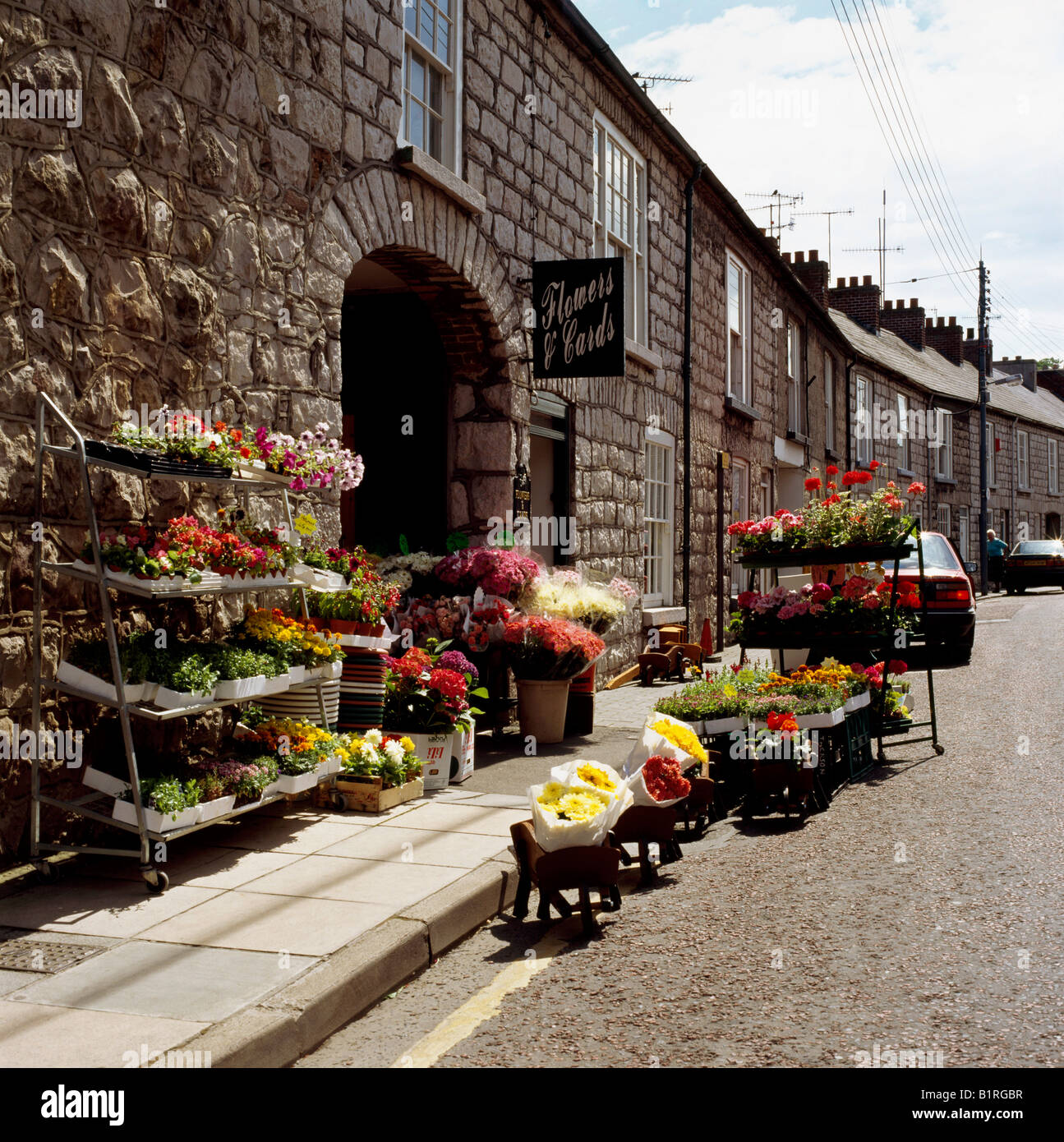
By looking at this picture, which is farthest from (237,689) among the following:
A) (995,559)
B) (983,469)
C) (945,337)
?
(945,337)

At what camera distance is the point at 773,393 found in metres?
20.3

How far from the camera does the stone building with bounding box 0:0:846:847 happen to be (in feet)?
Result: 16.9

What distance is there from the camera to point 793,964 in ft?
13.4

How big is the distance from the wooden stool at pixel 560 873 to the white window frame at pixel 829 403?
70.5ft

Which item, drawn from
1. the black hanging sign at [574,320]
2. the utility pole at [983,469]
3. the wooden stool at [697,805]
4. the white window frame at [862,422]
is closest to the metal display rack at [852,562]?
the wooden stool at [697,805]

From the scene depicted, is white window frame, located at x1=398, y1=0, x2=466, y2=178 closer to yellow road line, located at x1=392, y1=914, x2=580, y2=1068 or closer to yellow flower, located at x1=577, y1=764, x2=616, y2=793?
yellow flower, located at x1=577, y1=764, x2=616, y2=793

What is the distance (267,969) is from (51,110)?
3773mm

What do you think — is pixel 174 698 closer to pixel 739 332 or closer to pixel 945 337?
pixel 739 332

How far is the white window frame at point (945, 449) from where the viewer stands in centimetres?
3669

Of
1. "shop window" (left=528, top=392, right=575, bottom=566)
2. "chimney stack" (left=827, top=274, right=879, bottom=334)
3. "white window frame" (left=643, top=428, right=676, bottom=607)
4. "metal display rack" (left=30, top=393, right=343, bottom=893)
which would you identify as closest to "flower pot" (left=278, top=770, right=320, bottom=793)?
"metal display rack" (left=30, top=393, right=343, bottom=893)

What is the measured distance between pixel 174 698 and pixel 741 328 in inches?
579

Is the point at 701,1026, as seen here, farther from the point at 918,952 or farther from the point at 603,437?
the point at 603,437

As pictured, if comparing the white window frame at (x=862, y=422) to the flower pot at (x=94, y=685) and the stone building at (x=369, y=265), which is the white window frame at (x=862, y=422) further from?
the flower pot at (x=94, y=685)
